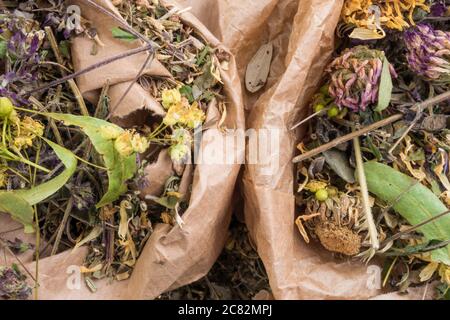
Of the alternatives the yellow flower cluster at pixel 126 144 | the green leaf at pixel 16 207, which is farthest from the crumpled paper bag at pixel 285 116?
the green leaf at pixel 16 207

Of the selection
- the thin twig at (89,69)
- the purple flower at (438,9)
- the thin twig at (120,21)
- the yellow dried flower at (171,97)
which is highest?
the thin twig at (120,21)

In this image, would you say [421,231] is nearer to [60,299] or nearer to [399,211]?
[399,211]

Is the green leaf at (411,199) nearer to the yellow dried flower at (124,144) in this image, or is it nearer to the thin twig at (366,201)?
the thin twig at (366,201)

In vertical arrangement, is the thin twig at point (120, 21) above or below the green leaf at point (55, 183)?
above

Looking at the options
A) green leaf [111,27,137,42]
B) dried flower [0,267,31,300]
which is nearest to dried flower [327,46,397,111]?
green leaf [111,27,137,42]

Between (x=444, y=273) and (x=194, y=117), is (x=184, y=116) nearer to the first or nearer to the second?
(x=194, y=117)

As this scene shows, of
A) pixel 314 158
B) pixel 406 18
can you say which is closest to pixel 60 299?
pixel 314 158

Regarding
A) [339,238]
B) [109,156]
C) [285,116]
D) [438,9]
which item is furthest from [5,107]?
[438,9]
